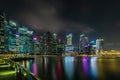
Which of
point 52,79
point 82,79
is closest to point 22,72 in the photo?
point 52,79

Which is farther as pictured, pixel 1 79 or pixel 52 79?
pixel 52 79

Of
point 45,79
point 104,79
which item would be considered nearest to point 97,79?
point 104,79

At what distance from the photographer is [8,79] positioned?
58.9ft

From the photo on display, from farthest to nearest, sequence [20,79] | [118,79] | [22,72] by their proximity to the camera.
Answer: [118,79]
[22,72]
[20,79]

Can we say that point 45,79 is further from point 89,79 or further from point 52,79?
point 89,79

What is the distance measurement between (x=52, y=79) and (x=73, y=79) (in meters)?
4.90

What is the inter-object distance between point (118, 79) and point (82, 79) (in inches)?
314

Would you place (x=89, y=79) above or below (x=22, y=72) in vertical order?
below

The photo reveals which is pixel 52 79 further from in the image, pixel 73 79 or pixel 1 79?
pixel 1 79

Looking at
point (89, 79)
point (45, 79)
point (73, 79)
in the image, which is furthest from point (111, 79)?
point (45, 79)

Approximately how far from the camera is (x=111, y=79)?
3919cm

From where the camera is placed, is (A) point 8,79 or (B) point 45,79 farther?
(B) point 45,79

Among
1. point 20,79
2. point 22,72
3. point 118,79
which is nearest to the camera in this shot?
point 20,79

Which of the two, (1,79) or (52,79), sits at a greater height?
(1,79)
